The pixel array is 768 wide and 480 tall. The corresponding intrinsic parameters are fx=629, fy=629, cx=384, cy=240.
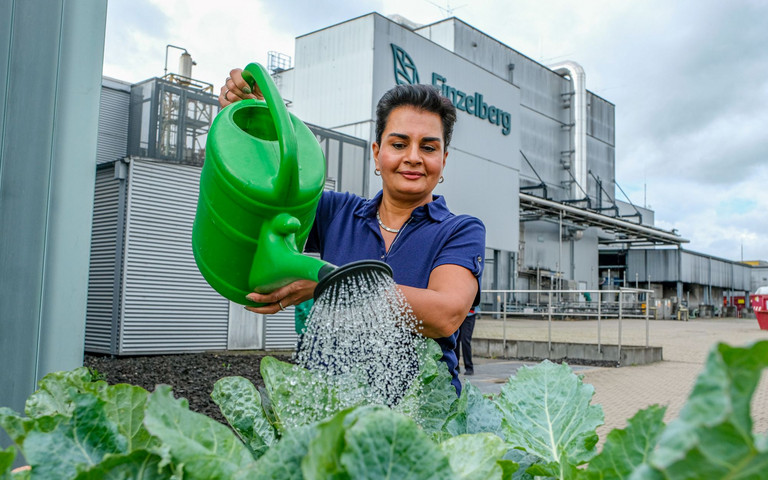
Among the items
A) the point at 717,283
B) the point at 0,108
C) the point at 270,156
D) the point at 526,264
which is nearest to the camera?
the point at 270,156

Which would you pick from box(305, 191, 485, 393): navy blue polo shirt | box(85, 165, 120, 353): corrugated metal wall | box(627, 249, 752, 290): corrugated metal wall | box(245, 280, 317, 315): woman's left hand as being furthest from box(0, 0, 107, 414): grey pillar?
box(627, 249, 752, 290): corrugated metal wall

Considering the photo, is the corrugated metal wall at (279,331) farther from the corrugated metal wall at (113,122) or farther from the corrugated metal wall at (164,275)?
the corrugated metal wall at (113,122)

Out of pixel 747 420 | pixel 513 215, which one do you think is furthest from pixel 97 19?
pixel 513 215

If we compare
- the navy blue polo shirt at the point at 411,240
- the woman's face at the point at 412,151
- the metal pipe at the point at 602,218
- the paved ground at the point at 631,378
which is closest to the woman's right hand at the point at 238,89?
the woman's face at the point at 412,151

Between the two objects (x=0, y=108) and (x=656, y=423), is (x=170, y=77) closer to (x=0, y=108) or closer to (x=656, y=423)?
(x=0, y=108)

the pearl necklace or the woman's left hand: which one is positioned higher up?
the pearl necklace

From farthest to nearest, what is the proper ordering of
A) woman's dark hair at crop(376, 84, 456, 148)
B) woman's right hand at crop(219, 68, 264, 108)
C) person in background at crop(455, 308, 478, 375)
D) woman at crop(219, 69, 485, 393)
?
person in background at crop(455, 308, 478, 375), woman's dark hair at crop(376, 84, 456, 148), woman at crop(219, 69, 485, 393), woman's right hand at crop(219, 68, 264, 108)

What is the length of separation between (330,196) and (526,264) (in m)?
25.9

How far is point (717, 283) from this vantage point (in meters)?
37.3

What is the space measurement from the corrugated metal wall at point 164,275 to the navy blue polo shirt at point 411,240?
8.25 m

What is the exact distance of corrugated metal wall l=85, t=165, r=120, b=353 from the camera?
9.36 meters

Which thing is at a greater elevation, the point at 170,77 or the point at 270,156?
the point at 170,77

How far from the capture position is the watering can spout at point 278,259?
0.94 meters

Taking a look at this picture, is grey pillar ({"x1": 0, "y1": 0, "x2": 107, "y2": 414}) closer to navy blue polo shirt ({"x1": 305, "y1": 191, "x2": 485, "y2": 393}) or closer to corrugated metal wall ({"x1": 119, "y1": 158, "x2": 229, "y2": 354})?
navy blue polo shirt ({"x1": 305, "y1": 191, "x2": 485, "y2": 393})
